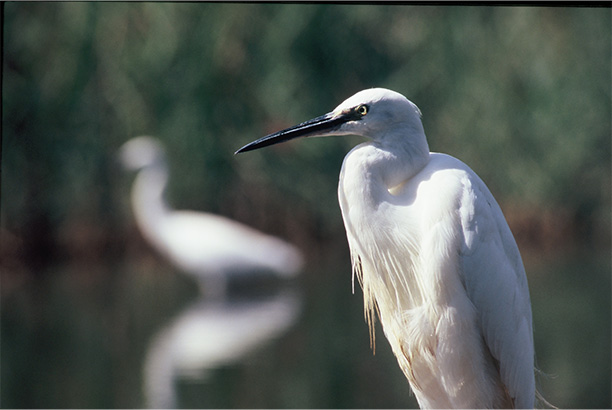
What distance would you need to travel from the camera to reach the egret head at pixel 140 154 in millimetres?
5121

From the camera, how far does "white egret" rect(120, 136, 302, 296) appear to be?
15.6 ft

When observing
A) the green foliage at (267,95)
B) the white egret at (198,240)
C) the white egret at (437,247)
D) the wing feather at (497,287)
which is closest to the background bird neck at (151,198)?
the white egret at (198,240)

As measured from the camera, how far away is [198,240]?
478 cm

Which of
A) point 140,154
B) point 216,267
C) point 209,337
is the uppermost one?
point 140,154

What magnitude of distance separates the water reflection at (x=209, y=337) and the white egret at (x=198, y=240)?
0.23 metres

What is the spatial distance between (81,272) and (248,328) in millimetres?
1828

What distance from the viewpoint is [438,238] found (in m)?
1.48

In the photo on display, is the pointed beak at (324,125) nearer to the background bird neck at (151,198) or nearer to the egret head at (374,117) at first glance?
the egret head at (374,117)

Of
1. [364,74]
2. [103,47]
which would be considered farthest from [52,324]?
[364,74]

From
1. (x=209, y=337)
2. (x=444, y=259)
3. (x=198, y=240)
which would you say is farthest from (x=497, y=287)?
(x=198, y=240)

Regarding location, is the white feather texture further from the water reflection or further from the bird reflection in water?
the bird reflection in water

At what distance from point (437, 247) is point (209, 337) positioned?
8.60 feet

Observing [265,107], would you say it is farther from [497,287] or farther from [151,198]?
[497,287]

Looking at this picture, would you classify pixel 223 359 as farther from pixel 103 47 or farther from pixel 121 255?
pixel 103 47
